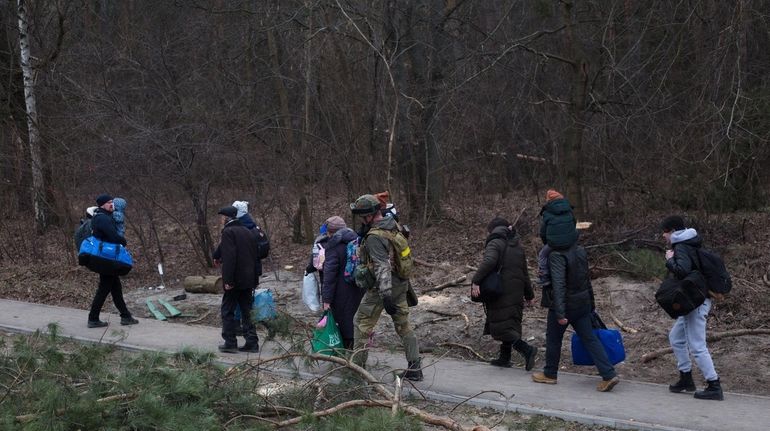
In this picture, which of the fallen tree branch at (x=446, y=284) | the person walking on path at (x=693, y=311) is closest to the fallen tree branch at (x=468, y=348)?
the fallen tree branch at (x=446, y=284)

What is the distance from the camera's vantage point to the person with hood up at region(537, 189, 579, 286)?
8070mm

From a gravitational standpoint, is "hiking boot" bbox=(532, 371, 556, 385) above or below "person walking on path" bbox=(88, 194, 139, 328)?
below

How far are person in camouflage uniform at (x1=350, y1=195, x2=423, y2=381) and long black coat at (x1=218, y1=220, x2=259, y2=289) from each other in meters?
1.76

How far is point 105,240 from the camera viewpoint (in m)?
10.9

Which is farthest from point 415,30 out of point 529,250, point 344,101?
point 529,250

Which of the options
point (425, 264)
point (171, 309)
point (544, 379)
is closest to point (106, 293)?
point (171, 309)

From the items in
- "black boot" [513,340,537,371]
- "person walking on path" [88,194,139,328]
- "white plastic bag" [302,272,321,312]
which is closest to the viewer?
"black boot" [513,340,537,371]

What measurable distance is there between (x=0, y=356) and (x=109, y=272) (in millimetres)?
3660

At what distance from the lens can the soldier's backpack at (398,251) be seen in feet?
26.7

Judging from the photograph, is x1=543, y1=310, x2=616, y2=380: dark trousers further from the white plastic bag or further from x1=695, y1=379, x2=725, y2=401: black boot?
the white plastic bag

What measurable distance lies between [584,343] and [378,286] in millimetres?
2018

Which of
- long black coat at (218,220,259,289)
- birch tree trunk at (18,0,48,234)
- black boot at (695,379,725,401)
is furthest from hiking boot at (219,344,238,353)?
birch tree trunk at (18,0,48,234)

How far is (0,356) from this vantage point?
7.29 m

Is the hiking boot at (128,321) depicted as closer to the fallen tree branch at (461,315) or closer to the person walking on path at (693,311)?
the fallen tree branch at (461,315)
